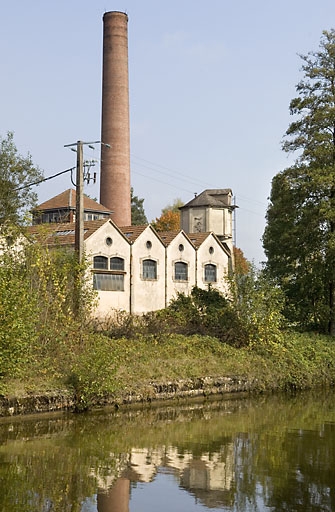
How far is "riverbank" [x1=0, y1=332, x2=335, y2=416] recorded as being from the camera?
54.1ft

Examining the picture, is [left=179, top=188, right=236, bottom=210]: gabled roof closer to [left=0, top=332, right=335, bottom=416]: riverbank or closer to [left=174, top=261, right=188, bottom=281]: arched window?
[left=174, top=261, right=188, bottom=281]: arched window

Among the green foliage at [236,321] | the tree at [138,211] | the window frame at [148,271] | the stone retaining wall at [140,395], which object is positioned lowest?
the stone retaining wall at [140,395]

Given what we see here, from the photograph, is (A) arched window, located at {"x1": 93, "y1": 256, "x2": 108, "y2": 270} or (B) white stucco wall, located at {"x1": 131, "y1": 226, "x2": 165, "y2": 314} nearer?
(A) arched window, located at {"x1": 93, "y1": 256, "x2": 108, "y2": 270}

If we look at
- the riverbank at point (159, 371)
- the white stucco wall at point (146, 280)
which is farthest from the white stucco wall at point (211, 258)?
the riverbank at point (159, 371)

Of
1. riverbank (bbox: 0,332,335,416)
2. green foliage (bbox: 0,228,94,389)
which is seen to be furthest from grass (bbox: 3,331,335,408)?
green foliage (bbox: 0,228,94,389)

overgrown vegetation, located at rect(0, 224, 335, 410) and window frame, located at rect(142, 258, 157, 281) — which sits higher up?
window frame, located at rect(142, 258, 157, 281)

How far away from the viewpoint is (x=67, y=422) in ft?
50.3

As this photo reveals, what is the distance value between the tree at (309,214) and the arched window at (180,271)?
15689 millimetres

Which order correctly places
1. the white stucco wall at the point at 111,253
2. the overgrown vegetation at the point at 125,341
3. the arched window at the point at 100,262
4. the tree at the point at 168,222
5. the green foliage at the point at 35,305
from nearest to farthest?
the green foliage at the point at 35,305
the overgrown vegetation at the point at 125,341
the white stucco wall at the point at 111,253
the arched window at the point at 100,262
the tree at the point at 168,222

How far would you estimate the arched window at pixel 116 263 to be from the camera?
132ft

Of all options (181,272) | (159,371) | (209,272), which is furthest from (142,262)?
(159,371)

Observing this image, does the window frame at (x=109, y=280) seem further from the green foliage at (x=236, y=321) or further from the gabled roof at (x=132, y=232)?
the green foliage at (x=236, y=321)

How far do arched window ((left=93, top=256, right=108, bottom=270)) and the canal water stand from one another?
72.3 feet

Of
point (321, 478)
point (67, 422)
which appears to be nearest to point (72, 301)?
point (67, 422)
